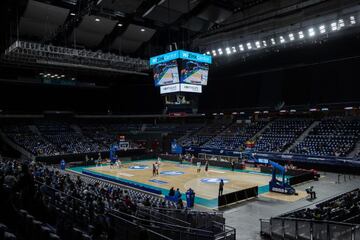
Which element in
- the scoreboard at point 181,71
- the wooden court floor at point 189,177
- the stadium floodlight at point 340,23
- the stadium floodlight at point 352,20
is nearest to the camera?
the wooden court floor at point 189,177

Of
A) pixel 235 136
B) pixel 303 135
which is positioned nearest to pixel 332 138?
pixel 303 135

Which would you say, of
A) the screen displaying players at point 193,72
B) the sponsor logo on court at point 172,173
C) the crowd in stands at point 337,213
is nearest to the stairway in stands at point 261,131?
the sponsor logo on court at point 172,173

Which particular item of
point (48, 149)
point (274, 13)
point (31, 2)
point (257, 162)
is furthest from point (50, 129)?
point (274, 13)

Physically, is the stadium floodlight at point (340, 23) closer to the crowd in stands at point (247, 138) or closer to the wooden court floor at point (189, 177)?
the crowd in stands at point (247, 138)

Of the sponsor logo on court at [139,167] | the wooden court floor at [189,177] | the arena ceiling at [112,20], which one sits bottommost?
the wooden court floor at [189,177]

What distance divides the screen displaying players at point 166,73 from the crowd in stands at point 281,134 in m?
17.1

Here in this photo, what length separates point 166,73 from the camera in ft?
88.1

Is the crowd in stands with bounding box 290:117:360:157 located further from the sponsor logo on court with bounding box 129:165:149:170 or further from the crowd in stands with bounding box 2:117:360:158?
the sponsor logo on court with bounding box 129:165:149:170

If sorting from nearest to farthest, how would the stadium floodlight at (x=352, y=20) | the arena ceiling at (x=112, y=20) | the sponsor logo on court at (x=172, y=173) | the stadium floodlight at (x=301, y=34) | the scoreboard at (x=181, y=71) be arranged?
1. the scoreboard at (x=181, y=71)
2. the stadium floodlight at (x=352, y=20)
3. the arena ceiling at (x=112, y=20)
4. the stadium floodlight at (x=301, y=34)
5. the sponsor logo on court at (x=172, y=173)

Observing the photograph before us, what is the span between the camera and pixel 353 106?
112 ft

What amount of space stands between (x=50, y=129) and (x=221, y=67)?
2836 centimetres

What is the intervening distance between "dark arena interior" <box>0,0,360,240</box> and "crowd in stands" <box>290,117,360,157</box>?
0.18 m

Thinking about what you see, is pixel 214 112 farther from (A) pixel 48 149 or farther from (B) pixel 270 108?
(A) pixel 48 149

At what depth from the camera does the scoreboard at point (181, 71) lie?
25.8m
